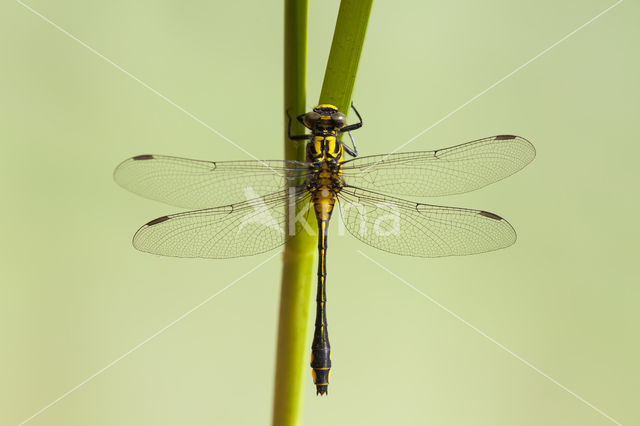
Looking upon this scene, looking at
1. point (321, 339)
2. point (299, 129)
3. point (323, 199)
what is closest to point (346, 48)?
point (299, 129)

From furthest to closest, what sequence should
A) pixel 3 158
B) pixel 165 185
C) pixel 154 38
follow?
1. pixel 154 38
2. pixel 3 158
3. pixel 165 185

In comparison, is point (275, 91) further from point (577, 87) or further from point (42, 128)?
point (577, 87)

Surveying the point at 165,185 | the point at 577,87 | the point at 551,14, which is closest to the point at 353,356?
the point at 165,185

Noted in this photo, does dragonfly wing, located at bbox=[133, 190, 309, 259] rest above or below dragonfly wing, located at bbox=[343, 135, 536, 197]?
below

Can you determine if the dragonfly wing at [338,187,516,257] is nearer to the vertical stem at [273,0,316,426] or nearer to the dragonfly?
the dragonfly

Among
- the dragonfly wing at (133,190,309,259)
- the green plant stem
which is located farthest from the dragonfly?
the green plant stem

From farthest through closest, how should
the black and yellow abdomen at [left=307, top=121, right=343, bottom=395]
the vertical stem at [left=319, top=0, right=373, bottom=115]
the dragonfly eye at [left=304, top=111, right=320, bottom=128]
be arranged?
1. the black and yellow abdomen at [left=307, top=121, right=343, bottom=395]
2. the dragonfly eye at [left=304, top=111, right=320, bottom=128]
3. the vertical stem at [left=319, top=0, right=373, bottom=115]

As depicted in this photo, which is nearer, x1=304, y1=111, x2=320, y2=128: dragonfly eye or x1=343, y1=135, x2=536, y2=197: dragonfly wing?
x1=304, y1=111, x2=320, y2=128: dragonfly eye

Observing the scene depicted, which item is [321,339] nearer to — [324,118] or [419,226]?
[419,226]
